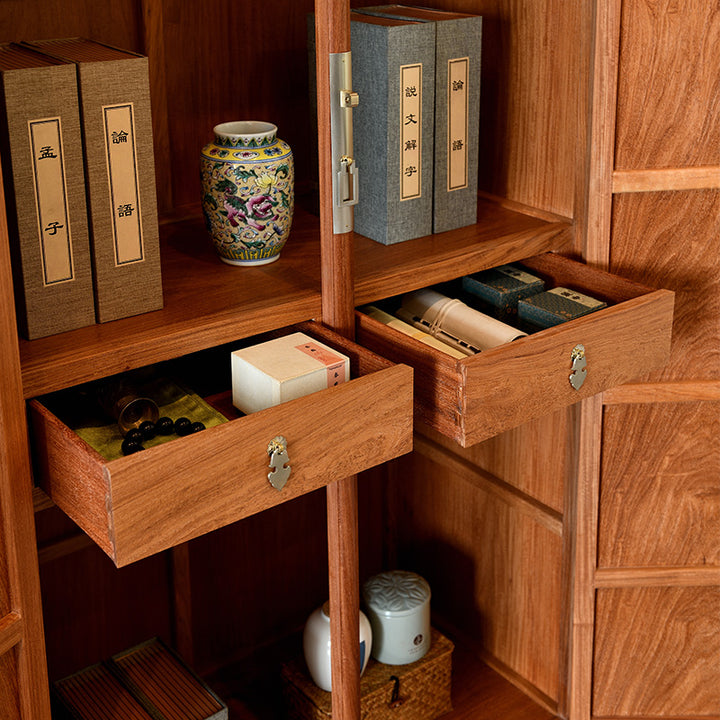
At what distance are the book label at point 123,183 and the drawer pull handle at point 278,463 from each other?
0.93ft

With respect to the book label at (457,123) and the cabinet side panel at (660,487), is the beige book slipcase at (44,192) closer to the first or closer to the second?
the book label at (457,123)

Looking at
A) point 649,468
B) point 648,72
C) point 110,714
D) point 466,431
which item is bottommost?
point 110,714

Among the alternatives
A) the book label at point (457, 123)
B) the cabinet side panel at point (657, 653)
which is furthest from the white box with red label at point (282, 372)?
the cabinet side panel at point (657, 653)

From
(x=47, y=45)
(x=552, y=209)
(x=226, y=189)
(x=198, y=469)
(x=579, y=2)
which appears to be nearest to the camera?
(x=198, y=469)

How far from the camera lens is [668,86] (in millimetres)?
1370

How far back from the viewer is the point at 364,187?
1379 mm

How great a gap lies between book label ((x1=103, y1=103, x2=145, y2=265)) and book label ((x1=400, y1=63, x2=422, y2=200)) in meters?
0.38

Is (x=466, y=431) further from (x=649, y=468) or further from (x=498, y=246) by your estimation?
(x=649, y=468)

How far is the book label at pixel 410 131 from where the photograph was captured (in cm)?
131

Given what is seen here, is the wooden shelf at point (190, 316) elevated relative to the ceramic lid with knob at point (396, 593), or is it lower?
elevated

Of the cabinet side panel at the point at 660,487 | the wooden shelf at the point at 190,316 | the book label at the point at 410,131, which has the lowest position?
the cabinet side panel at the point at 660,487

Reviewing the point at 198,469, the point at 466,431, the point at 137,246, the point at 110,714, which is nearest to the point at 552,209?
the point at 466,431

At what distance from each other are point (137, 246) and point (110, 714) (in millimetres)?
654

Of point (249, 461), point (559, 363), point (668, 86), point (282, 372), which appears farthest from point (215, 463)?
point (668, 86)
